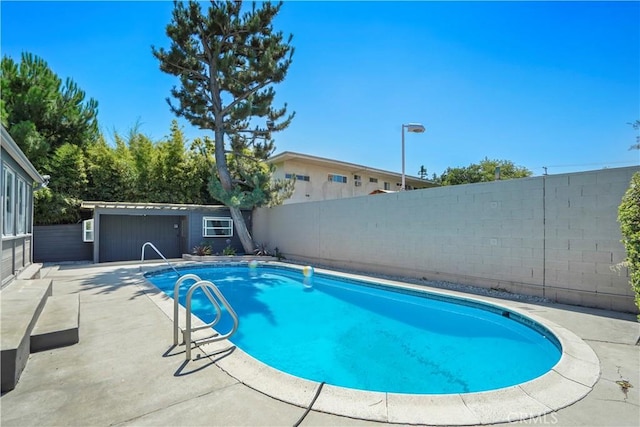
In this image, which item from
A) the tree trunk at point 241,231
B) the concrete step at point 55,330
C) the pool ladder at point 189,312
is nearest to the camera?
the pool ladder at point 189,312

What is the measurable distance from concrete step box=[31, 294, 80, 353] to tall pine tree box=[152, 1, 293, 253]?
978 cm

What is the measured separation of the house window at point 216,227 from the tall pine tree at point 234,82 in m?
1.13

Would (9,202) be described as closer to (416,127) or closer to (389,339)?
(389,339)

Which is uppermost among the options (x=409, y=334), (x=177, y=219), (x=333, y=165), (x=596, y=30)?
(x=596, y=30)

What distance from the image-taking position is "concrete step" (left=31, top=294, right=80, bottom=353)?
3.88 meters

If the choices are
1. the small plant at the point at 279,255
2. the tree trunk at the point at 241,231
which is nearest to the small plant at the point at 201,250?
the tree trunk at the point at 241,231

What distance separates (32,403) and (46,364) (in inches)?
37.9

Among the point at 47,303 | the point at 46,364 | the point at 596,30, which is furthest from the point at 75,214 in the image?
the point at 596,30

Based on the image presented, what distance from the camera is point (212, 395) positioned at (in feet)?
9.35

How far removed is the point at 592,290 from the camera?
19.9 ft

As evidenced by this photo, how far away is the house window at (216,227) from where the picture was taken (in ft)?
50.6

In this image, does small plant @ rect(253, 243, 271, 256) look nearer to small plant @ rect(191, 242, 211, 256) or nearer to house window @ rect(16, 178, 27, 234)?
small plant @ rect(191, 242, 211, 256)

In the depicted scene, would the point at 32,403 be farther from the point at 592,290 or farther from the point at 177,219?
the point at 177,219

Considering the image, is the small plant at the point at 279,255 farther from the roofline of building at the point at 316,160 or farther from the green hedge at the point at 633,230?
the green hedge at the point at 633,230
